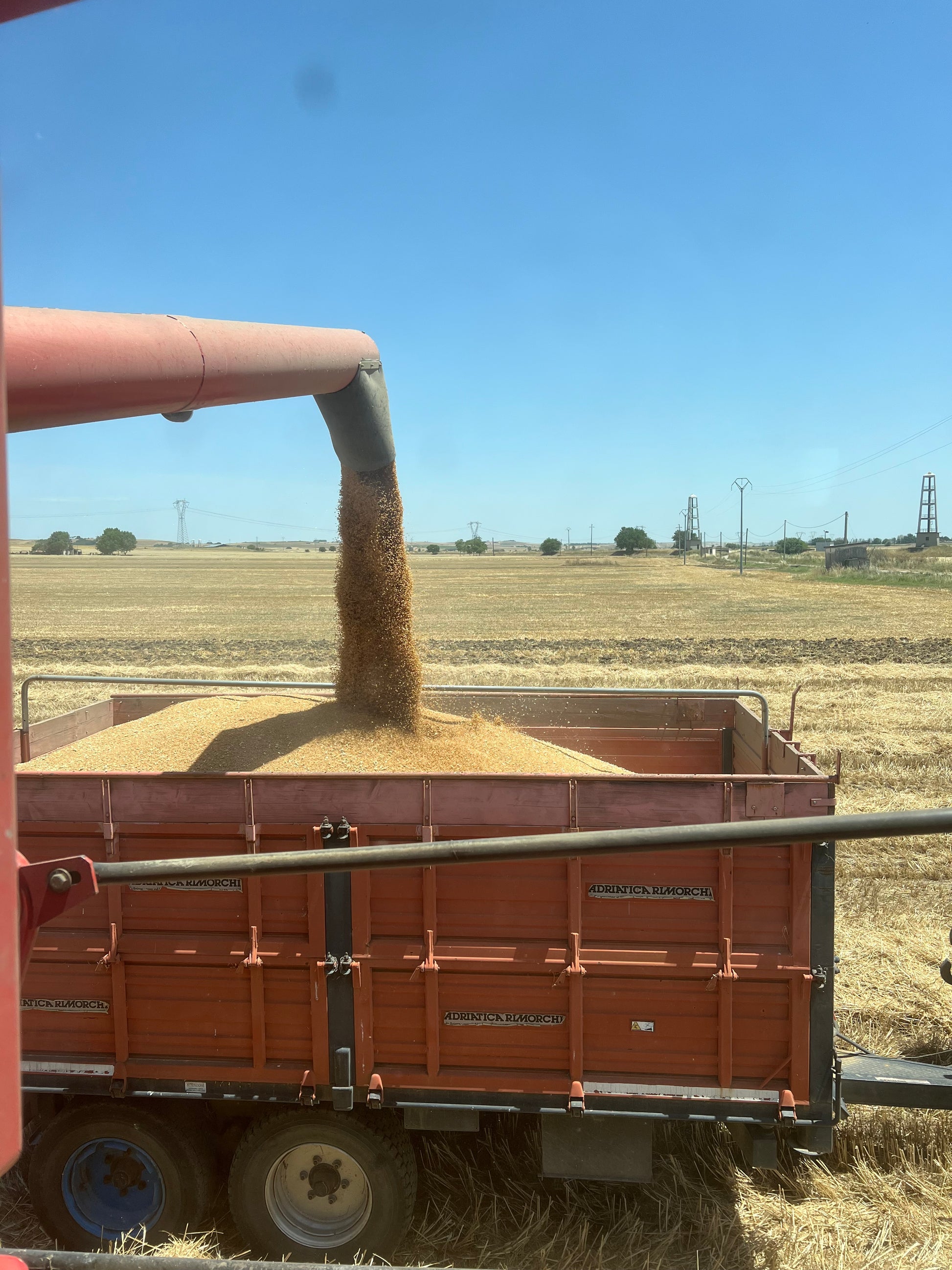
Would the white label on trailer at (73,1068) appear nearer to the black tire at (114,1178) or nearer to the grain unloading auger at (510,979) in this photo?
the grain unloading auger at (510,979)

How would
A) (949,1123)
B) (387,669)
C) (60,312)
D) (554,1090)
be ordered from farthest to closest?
(387,669) → (949,1123) → (554,1090) → (60,312)

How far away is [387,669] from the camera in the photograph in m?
6.02

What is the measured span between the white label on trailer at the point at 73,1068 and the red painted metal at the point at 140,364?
8.83 feet

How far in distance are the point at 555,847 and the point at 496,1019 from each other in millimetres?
2262

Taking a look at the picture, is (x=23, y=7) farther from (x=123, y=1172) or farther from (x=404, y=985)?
(x=123, y=1172)

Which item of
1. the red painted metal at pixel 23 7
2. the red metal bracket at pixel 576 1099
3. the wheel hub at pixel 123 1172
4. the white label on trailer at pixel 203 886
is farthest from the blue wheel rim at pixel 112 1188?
the red painted metal at pixel 23 7

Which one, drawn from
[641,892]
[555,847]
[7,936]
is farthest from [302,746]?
[7,936]

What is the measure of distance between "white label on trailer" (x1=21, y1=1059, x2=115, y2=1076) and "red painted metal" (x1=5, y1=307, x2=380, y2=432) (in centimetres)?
269

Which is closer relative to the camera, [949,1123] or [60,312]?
[60,312]

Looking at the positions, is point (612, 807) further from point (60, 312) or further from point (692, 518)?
point (692, 518)

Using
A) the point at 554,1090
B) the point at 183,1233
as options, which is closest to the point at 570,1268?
the point at 554,1090

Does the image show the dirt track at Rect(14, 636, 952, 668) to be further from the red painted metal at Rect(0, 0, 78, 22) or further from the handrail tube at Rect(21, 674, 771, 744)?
the red painted metal at Rect(0, 0, 78, 22)

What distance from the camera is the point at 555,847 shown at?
6.35ft

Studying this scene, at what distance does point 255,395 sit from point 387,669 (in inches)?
96.9
